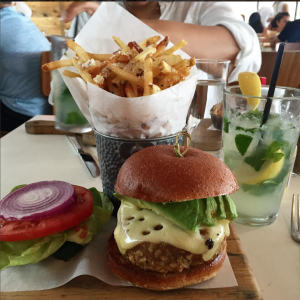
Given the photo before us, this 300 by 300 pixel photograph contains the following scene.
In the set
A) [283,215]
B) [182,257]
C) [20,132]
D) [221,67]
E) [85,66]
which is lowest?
[20,132]

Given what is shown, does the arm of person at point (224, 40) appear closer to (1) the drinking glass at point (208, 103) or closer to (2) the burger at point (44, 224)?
(1) the drinking glass at point (208, 103)

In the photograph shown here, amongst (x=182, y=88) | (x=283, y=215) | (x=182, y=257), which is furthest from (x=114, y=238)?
(x=283, y=215)

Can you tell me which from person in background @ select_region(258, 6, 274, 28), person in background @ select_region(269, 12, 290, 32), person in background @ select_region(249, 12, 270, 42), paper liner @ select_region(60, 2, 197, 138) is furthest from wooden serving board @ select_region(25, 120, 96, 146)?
person in background @ select_region(258, 6, 274, 28)

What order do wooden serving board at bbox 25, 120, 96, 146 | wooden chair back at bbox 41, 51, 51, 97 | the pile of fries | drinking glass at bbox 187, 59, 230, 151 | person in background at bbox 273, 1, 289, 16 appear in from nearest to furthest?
the pile of fries → drinking glass at bbox 187, 59, 230, 151 → wooden serving board at bbox 25, 120, 96, 146 → wooden chair back at bbox 41, 51, 51, 97 → person in background at bbox 273, 1, 289, 16

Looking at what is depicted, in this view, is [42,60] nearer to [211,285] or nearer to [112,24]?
[112,24]

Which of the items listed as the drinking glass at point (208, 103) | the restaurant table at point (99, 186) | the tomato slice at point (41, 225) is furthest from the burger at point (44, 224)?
the drinking glass at point (208, 103)

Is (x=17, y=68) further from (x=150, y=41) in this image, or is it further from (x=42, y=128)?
(x=150, y=41)

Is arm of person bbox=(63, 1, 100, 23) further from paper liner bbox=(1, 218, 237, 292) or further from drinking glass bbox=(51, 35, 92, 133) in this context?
paper liner bbox=(1, 218, 237, 292)
